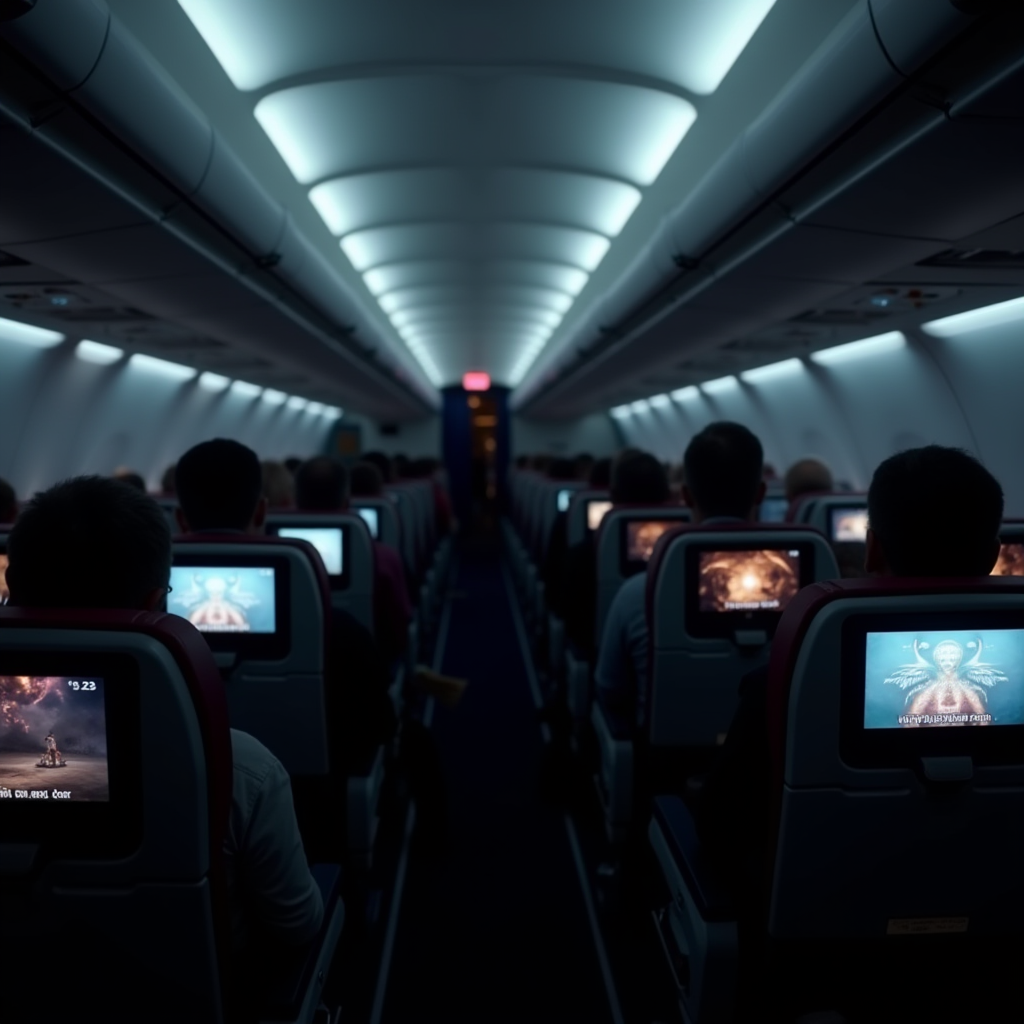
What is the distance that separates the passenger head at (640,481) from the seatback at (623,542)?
33 centimetres

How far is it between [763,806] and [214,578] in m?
1.97

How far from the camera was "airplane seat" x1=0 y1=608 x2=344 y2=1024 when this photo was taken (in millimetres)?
1528

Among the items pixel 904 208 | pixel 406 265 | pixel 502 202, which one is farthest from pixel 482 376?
pixel 904 208

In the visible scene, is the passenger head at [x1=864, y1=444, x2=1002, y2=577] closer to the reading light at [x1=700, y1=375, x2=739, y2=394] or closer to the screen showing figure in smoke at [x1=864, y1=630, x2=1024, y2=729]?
the screen showing figure in smoke at [x1=864, y1=630, x2=1024, y2=729]

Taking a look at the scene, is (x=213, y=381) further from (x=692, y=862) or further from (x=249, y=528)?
(x=692, y=862)

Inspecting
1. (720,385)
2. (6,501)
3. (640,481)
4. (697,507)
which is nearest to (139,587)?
(697,507)

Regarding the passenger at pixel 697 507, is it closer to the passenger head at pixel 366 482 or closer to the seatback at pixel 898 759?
the seatback at pixel 898 759

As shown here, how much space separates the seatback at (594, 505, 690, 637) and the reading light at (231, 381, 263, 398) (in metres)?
10.2

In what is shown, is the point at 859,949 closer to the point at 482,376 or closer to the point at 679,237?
the point at 679,237

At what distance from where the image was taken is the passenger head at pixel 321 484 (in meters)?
4.90

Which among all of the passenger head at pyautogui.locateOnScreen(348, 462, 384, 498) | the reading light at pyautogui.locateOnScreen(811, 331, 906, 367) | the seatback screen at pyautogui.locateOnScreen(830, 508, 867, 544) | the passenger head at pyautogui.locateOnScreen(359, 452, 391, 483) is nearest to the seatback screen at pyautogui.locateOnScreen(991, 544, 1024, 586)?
the seatback screen at pyautogui.locateOnScreen(830, 508, 867, 544)

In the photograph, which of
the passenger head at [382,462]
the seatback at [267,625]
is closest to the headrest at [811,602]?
the seatback at [267,625]

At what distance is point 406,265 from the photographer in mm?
9656

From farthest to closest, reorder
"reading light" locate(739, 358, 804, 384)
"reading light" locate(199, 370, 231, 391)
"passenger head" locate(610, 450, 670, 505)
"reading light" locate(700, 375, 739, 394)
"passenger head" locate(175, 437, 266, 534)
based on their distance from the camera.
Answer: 1. "reading light" locate(700, 375, 739, 394)
2. "reading light" locate(199, 370, 231, 391)
3. "reading light" locate(739, 358, 804, 384)
4. "passenger head" locate(610, 450, 670, 505)
5. "passenger head" locate(175, 437, 266, 534)
